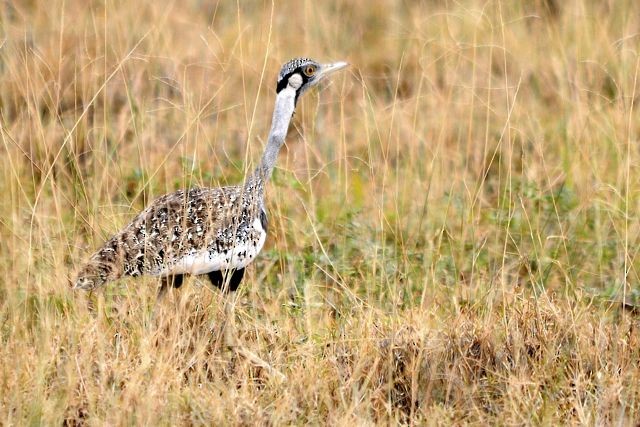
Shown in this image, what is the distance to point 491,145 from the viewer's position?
245 inches

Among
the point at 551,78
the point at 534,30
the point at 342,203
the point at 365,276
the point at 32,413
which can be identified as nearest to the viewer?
the point at 32,413

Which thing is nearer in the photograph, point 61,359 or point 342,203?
point 61,359

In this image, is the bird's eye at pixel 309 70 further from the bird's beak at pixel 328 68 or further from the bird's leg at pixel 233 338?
the bird's leg at pixel 233 338

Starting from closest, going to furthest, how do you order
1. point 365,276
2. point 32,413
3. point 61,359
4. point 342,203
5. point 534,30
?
1. point 32,413
2. point 61,359
3. point 365,276
4. point 342,203
5. point 534,30

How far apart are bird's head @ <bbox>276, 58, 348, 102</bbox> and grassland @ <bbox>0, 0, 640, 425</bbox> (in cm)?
13

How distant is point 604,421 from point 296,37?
481 centimetres

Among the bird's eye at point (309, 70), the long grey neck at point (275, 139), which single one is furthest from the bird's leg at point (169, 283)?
the bird's eye at point (309, 70)

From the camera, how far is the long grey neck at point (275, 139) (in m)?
4.58

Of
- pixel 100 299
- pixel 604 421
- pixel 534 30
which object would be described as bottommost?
pixel 604 421

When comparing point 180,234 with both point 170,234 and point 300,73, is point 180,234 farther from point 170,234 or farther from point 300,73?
point 300,73

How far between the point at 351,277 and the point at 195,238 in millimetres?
809

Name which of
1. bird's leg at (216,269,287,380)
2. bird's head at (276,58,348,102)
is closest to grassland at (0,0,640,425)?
bird's leg at (216,269,287,380)

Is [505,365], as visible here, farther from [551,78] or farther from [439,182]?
[551,78]

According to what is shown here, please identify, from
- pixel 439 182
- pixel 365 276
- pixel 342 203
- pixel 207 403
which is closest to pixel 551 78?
pixel 439 182
